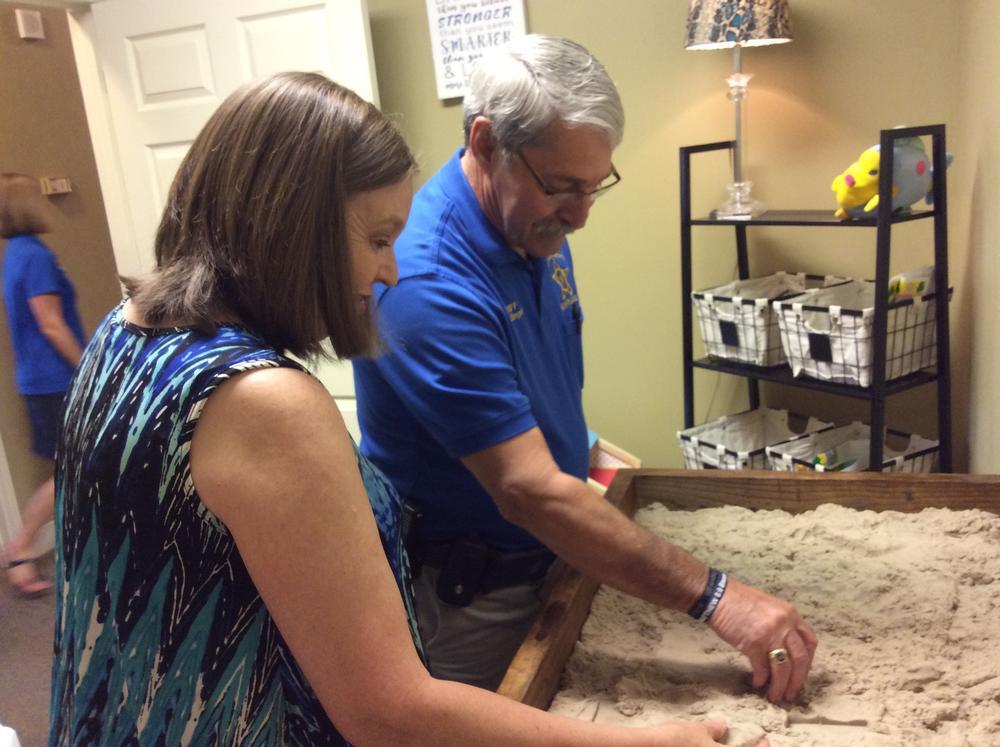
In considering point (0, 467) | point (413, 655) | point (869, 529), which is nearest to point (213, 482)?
point (413, 655)

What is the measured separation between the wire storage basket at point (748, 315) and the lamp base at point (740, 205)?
19 cm

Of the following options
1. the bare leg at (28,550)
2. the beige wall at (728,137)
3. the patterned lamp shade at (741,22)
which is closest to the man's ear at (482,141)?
the beige wall at (728,137)

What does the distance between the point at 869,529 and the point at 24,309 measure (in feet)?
8.88

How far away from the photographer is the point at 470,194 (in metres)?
1.26

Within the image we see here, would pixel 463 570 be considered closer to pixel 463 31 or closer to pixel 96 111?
pixel 463 31

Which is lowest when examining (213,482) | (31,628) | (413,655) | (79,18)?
(31,628)

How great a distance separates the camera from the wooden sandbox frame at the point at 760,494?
1.17 metres

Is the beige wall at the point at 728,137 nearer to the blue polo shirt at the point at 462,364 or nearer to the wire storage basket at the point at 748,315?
the wire storage basket at the point at 748,315

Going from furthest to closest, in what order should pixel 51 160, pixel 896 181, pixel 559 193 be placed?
pixel 51 160
pixel 896 181
pixel 559 193

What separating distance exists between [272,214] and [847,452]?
1.98m

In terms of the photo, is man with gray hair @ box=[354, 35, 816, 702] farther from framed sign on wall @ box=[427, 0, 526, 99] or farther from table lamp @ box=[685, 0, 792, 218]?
framed sign on wall @ box=[427, 0, 526, 99]

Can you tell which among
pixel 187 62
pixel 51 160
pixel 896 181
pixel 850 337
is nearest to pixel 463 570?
pixel 850 337

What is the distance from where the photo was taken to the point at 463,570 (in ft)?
4.19

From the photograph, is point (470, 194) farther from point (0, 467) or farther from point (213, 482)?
point (0, 467)
